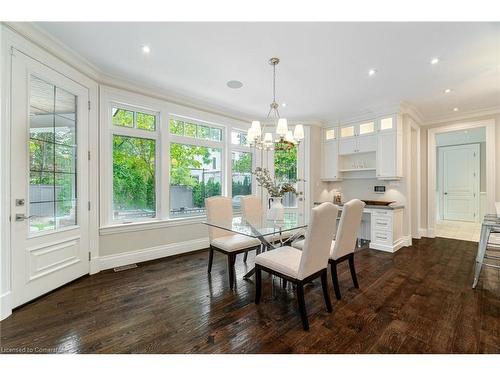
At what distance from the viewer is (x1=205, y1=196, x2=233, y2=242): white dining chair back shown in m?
2.99

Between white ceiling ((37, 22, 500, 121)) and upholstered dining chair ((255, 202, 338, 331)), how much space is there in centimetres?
175

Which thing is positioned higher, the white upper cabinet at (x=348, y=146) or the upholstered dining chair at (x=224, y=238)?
the white upper cabinet at (x=348, y=146)

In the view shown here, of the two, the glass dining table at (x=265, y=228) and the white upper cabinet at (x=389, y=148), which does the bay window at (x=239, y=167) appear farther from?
the white upper cabinet at (x=389, y=148)

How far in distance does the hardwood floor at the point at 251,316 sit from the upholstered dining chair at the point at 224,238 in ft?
1.01

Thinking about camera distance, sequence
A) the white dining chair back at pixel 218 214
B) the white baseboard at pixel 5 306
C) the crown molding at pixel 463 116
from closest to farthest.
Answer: the white baseboard at pixel 5 306 → the white dining chair back at pixel 218 214 → the crown molding at pixel 463 116

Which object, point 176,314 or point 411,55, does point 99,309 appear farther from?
point 411,55

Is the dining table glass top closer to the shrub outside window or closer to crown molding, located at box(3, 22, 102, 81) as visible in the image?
the shrub outside window

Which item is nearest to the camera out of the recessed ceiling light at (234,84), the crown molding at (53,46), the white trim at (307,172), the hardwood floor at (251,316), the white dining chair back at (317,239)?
the hardwood floor at (251,316)

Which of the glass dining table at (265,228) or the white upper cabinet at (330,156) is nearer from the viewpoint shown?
the glass dining table at (265,228)

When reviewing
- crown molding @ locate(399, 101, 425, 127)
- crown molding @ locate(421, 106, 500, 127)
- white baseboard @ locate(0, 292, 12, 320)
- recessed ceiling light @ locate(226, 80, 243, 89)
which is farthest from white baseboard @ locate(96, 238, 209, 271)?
crown molding @ locate(421, 106, 500, 127)

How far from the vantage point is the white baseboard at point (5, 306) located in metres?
1.94

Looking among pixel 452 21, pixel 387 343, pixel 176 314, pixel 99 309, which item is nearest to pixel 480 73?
pixel 452 21

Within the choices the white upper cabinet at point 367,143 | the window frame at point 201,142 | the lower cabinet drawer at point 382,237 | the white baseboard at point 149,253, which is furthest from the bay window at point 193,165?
the lower cabinet drawer at point 382,237

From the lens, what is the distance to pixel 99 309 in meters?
2.12
